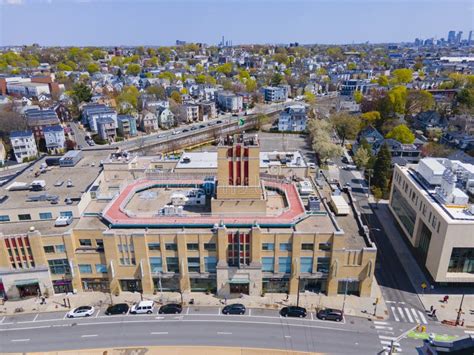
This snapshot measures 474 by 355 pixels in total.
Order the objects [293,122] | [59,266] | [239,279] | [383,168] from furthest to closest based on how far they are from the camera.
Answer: [293,122], [383,168], [59,266], [239,279]

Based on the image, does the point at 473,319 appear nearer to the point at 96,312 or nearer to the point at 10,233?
the point at 96,312

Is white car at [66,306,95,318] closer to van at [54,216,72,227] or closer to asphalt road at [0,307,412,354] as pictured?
asphalt road at [0,307,412,354]

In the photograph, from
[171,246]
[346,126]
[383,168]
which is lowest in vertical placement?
[383,168]

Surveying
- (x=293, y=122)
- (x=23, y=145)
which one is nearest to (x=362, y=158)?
(x=293, y=122)

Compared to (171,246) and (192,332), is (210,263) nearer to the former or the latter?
(171,246)

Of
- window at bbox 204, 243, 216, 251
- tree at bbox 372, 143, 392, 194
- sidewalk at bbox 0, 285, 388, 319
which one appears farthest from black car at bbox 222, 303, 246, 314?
tree at bbox 372, 143, 392, 194

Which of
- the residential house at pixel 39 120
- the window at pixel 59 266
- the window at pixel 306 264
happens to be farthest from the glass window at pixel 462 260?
the residential house at pixel 39 120
